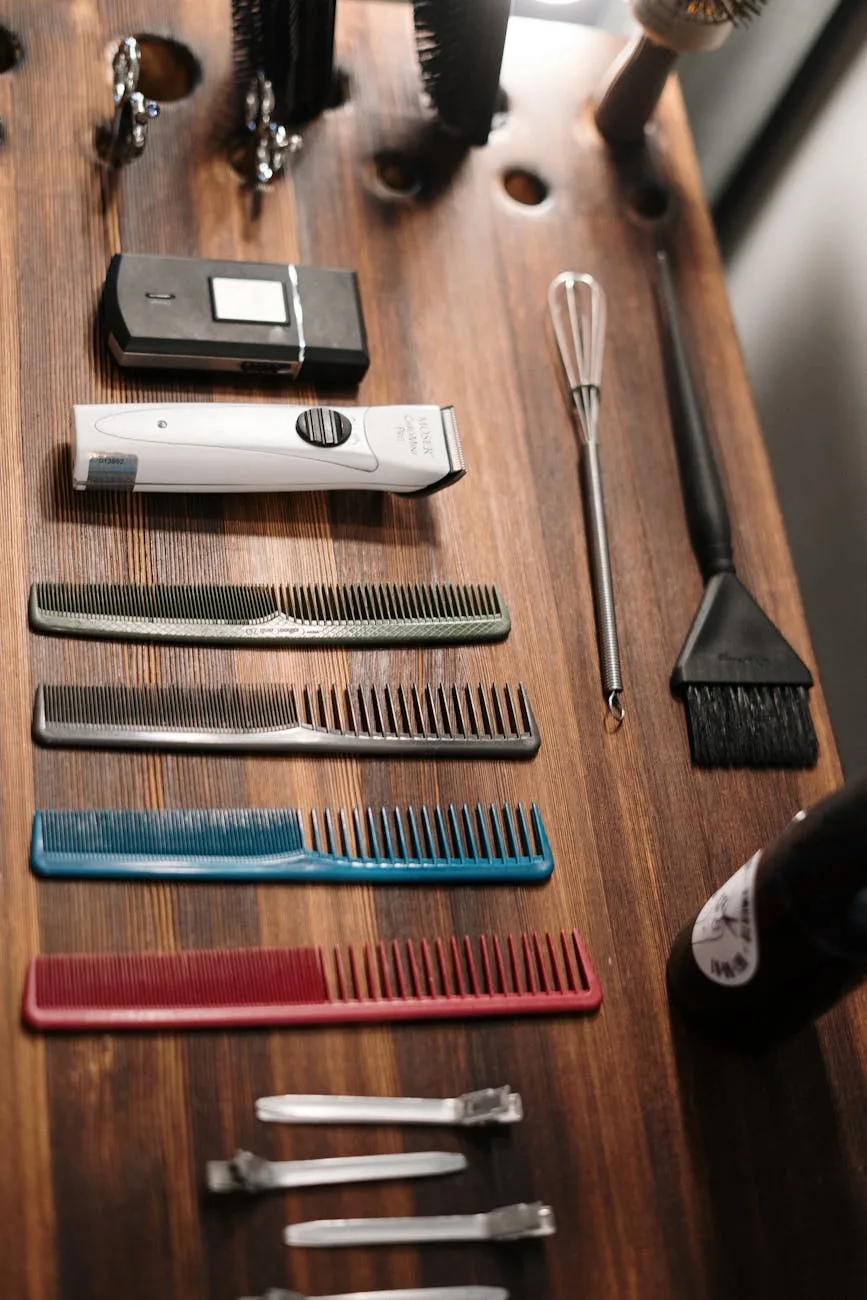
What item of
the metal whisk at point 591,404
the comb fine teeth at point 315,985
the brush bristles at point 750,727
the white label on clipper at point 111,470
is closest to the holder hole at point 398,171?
the metal whisk at point 591,404

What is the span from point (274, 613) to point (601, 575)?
242 millimetres

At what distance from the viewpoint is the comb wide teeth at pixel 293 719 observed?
772 mm

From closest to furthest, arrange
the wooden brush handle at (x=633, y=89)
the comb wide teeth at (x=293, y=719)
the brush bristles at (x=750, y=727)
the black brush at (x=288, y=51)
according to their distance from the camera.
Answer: the comb wide teeth at (x=293, y=719), the brush bristles at (x=750, y=727), the black brush at (x=288, y=51), the wooden brush handle at (x=633, y=89)

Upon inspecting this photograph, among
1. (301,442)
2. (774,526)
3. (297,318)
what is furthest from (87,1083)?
(774,526)

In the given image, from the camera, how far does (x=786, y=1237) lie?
0.74 m

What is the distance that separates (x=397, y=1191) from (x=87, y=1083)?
0.17m

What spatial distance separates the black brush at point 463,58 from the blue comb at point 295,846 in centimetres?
62

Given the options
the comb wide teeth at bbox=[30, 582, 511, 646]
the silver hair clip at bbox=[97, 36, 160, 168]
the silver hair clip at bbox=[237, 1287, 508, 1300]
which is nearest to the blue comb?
the comb wide teeth at bbox=[30, 582, 511, 646]

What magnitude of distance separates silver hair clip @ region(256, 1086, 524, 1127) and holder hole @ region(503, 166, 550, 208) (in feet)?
2.51

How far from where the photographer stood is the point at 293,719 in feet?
2.66

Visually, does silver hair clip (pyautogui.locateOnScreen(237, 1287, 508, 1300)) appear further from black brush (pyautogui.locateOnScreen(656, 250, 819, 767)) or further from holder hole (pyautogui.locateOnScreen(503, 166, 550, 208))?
holder hole (pyautogui.locateOnScreen(503, 166, 550, 208))

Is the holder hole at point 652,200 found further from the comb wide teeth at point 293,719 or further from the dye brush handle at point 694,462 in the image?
the comb wide teeth at point 293,719

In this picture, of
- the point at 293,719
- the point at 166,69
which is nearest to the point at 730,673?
the point at 293,719

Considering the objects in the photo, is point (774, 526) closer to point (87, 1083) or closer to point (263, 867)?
point (263, 867)
